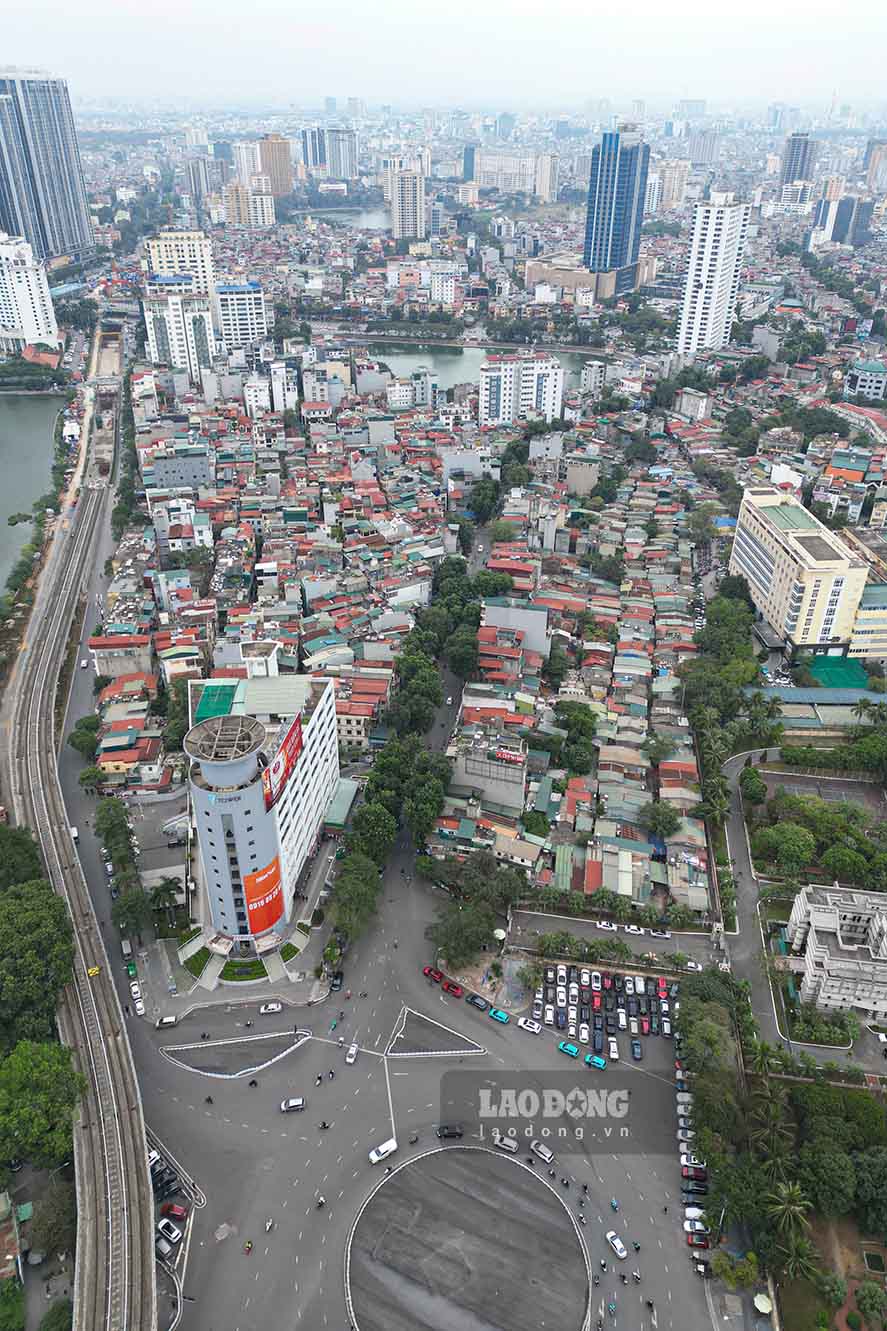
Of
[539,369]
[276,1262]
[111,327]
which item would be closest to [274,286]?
[111,327]

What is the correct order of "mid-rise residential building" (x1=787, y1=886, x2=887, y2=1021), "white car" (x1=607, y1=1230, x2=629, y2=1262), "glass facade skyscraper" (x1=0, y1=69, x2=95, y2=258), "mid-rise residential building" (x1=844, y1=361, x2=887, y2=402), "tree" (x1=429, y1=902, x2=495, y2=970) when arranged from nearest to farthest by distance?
"white car" (x1=607, y1=1230, x2=629, y2=1262), "mid-rise residential building" (x1=787, y1=886, x2=887, y2=1021), "tree" (x1=429, y1=902, x2=495, y2=970), "mid-rise residential building" (x1=844, y1=361, x2=887, y2=402), "glass facade skyscraper" (x1=0, y1=69, x2=95, y2=258)

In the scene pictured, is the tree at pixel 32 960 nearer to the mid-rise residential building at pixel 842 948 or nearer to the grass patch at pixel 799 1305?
the grass patch at pixel 799 1305

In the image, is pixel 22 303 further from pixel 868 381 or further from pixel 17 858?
pixel 868 381

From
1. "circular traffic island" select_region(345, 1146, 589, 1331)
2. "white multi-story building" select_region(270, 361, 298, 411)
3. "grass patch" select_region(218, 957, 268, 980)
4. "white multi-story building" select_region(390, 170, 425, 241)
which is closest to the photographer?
"circular traffic island" select_region(345, 1146, 589, 1331)

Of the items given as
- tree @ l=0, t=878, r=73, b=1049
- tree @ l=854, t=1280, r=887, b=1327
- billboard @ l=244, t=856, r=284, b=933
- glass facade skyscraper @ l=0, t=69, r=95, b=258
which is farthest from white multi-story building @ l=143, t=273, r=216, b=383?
tree @ l=854, t=1280, r=887, b=1327

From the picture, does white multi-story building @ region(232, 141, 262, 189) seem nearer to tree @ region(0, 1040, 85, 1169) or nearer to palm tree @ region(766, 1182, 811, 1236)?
tree @ region(0, 1040, 85, 1169)

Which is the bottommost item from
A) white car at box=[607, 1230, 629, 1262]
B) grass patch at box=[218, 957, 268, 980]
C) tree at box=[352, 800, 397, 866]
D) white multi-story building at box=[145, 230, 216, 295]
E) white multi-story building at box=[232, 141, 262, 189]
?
grass patch at box=[218, 957, 268, 980]

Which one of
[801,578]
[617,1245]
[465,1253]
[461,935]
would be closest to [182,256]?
[801,578]
